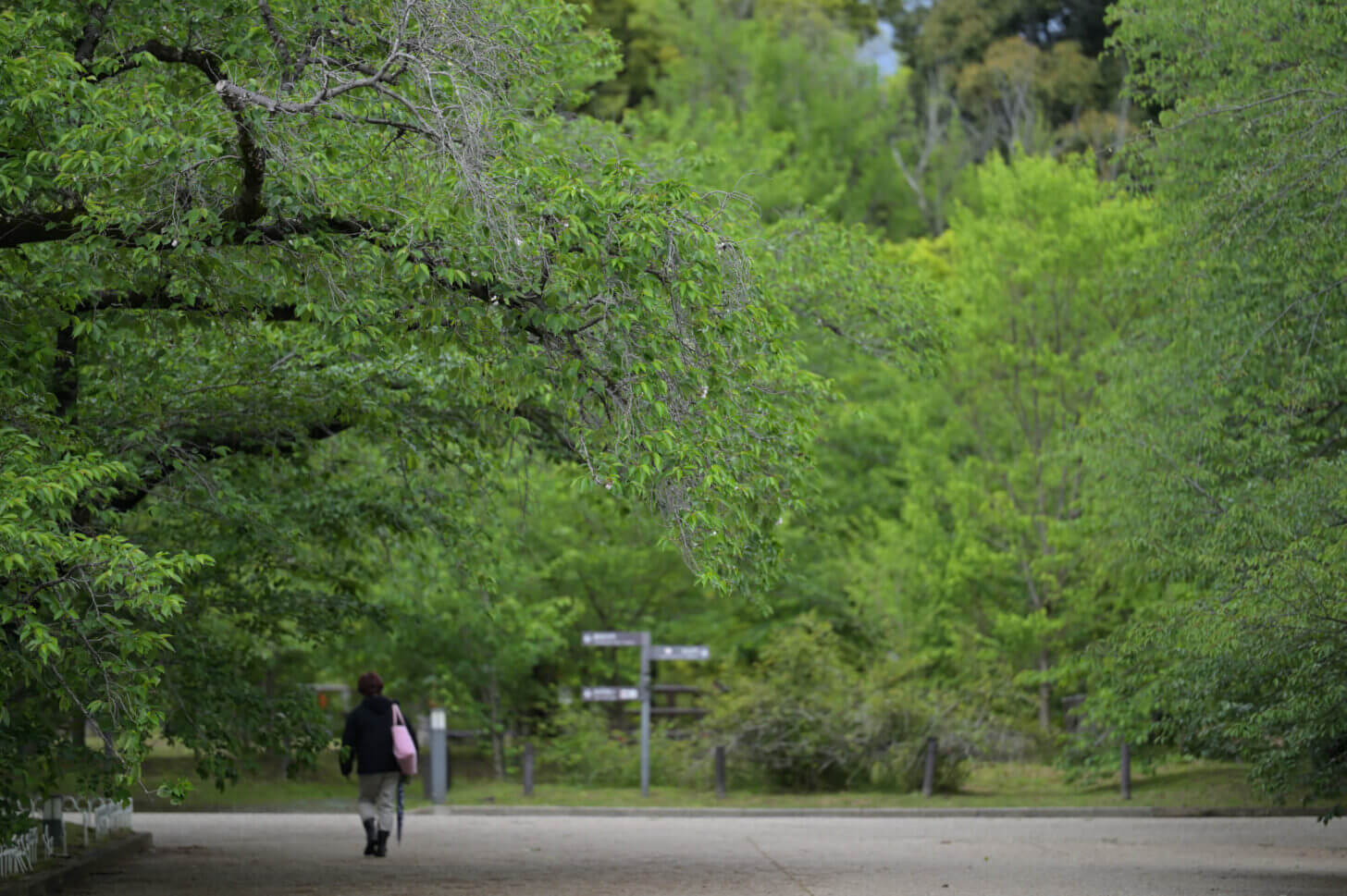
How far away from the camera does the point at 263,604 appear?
1451 centimetres

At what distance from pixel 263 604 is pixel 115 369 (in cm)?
347

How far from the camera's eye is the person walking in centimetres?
1516

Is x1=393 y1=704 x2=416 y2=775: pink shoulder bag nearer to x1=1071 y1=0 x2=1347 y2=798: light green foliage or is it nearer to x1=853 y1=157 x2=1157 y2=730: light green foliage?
x1=1071 y1=0 x2=1347 y2=798: light green foliage

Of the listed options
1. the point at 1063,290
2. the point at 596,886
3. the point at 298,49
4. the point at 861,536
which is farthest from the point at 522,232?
the point at 861,536

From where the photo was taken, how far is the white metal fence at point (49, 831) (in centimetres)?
1263

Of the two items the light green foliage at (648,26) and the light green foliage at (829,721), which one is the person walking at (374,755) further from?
the light green foliage at (648,26)

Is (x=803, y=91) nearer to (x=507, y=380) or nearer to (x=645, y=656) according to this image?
(x=645, y=656)

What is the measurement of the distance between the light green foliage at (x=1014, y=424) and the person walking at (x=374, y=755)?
13726mm

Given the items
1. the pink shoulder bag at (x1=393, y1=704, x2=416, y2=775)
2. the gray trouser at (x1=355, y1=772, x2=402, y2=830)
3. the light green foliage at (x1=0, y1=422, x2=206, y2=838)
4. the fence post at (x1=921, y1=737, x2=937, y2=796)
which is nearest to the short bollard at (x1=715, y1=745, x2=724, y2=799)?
the fence post at (x1=921, y1=737, x2=937, y2=796)

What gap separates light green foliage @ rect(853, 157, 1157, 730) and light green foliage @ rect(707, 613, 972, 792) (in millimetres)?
3364

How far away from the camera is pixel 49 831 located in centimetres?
1455

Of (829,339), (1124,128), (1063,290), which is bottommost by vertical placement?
(829,339)

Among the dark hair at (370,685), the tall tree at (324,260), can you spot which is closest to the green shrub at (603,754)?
the dark hair at (370,685)

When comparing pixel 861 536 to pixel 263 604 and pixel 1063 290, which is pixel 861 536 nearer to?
pixel 1063 290
